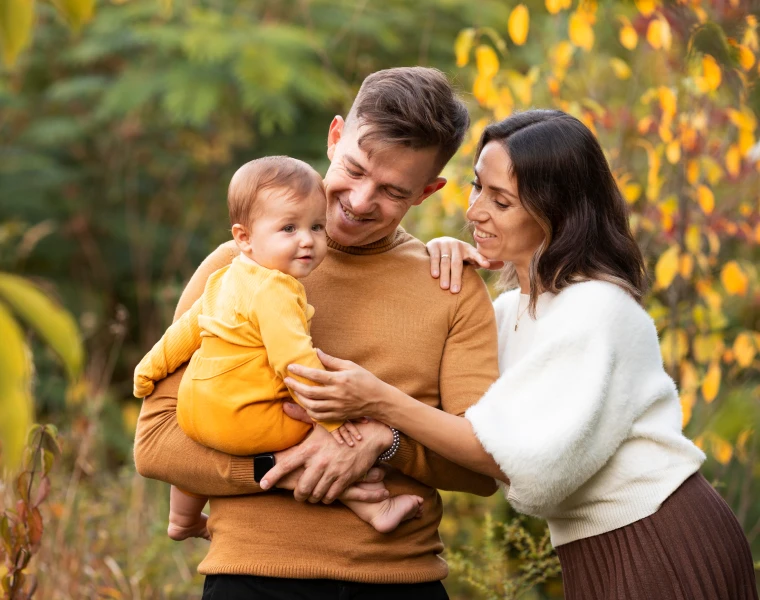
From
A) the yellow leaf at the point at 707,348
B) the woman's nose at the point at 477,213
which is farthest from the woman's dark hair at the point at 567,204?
the yellow leaf at the point at 707,348

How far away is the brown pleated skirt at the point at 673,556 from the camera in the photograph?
2404 mm

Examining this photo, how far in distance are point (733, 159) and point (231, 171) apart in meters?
5.27

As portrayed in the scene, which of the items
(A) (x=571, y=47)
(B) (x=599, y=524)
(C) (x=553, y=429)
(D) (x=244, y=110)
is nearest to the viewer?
(C) (x=553, y=429)

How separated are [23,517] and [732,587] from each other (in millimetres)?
1898

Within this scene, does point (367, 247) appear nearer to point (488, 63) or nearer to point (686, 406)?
point (488, 63)

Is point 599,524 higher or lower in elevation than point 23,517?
higher

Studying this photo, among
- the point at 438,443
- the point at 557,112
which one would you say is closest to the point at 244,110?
the point at 557,112

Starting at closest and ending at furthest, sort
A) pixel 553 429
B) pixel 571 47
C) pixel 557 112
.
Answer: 1. pixel 553 429
2. pixel 557 112
3. pixel 571 47

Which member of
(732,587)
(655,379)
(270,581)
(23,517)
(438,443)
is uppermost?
(655,379)

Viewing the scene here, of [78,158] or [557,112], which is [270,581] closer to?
[557,112]

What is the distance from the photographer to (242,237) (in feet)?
7.97

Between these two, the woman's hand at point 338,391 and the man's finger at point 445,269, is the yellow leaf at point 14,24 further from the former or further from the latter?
the man's finger at point 445,269

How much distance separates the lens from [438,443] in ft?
7.57

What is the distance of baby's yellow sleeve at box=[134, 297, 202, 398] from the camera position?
2.46m
